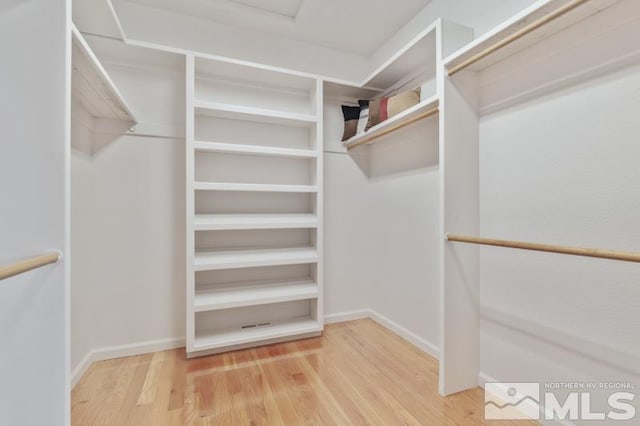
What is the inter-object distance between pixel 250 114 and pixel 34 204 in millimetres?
1498

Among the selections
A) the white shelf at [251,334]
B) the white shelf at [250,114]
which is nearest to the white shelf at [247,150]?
the white shelf at [250,114]

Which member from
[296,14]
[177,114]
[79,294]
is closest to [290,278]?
[79,294]

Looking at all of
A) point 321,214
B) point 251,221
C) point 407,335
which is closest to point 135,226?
point 251,221

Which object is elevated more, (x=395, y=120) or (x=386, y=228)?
(x=395, y=120)

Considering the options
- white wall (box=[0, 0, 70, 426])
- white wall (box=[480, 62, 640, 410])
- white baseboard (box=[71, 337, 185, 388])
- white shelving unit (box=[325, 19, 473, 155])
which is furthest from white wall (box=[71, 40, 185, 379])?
white wall (box=[480, 62, 640, 410])

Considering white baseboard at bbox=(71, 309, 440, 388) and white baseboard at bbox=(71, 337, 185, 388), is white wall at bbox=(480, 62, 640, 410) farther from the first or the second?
white baseboard at bbox=(71, 337, 185, 388)

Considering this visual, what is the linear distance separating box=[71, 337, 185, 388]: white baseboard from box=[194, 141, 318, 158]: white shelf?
4.62 feet

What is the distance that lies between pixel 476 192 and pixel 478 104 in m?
0.50

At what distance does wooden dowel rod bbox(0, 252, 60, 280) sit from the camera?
0.64 metres

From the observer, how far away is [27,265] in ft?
2.36

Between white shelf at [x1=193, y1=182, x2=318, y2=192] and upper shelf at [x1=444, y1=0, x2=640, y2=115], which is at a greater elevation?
upper shelf at [x1=444, y1=0, x2=640, y2=115]

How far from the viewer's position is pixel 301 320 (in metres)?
2.37

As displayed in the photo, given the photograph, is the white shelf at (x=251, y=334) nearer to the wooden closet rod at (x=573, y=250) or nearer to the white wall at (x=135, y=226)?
the white wall at (x=135, y=226)

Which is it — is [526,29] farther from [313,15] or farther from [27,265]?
[27,265]
